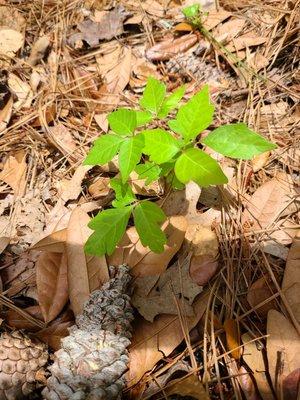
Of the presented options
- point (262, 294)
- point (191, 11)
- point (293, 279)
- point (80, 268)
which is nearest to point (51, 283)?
point (80, 268)

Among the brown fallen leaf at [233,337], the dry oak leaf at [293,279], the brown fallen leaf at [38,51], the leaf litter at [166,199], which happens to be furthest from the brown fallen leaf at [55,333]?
the brown fallen leaf at [38,51]

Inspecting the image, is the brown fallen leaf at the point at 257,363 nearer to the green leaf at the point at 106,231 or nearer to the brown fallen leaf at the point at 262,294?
the brown fallen leaf at the point at 262,294

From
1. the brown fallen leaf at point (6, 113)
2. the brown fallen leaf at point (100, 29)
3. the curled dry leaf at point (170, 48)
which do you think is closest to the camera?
the brown fallen leaf at point (6, 113)

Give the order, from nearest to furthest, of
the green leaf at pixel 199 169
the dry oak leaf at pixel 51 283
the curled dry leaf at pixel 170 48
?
1. the green leaf at pixel 199 169
2. the dry oak leaf at pixel 51 283
3. the curled dry leaf at pixel 170 48

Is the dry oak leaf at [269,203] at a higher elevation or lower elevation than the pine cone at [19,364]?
higher

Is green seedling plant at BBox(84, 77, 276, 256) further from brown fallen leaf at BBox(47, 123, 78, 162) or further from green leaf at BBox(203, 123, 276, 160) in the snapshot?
brown fallen leaf at BBox(47, 123, 78, 162)

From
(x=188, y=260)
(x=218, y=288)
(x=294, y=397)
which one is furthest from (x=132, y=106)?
(x=294, y=397)

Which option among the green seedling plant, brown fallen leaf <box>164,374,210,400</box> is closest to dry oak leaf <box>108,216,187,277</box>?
the green seedling plant

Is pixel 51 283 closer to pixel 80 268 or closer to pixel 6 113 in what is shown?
pixel 80 268
